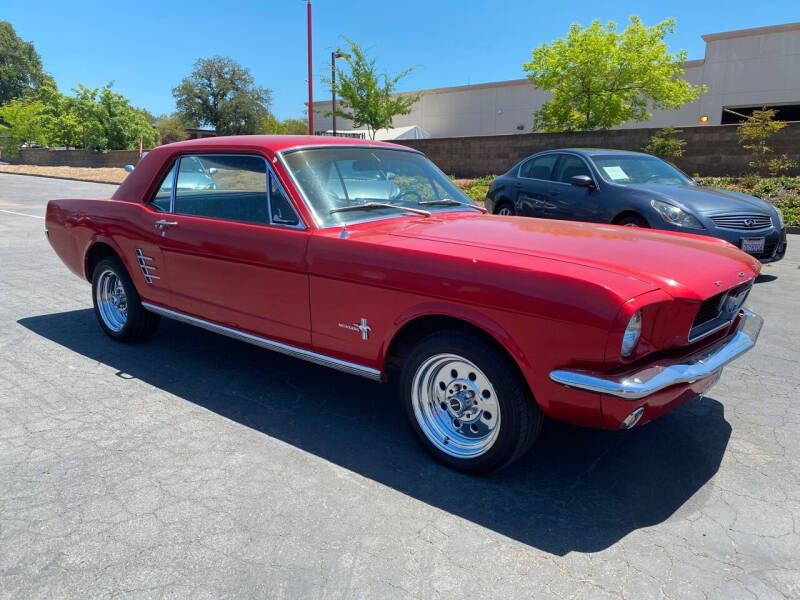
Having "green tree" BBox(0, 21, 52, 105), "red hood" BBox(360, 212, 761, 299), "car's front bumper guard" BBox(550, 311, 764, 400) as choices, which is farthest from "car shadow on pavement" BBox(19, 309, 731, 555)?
"green tree" BBox(0, 21, 52, 105)

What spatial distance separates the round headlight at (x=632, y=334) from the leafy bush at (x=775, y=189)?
38.0ft

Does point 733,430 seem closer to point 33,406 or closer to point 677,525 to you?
point 677,525

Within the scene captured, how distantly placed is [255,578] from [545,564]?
3.64 feet

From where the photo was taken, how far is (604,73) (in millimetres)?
22281

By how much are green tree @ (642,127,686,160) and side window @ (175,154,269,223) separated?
1617cm

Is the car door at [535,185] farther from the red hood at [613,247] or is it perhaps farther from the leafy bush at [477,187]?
the leafy bush at [477,187]

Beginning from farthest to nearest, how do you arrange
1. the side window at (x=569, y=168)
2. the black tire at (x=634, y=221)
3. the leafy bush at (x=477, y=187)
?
1. the leafy bush at (x=477, y=187)
2. the side window at (x=569, y=168)
3. the black tire at (x=634, y=221)

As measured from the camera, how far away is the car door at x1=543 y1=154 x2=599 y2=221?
25.9 ft

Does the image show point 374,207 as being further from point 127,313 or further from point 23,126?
point 23,126

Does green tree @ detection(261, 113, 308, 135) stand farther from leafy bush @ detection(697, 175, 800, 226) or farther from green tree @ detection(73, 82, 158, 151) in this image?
leafy bush @ detection(697, 175, 800, 226)

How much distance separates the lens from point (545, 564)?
7.80 ft

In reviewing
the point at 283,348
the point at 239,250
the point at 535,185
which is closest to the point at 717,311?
the point at 283,348

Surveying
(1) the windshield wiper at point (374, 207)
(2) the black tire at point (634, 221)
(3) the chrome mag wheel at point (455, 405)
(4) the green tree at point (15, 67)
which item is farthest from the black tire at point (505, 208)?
(4) the green tree at point (15, 67)

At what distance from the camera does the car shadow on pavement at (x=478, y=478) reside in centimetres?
271
